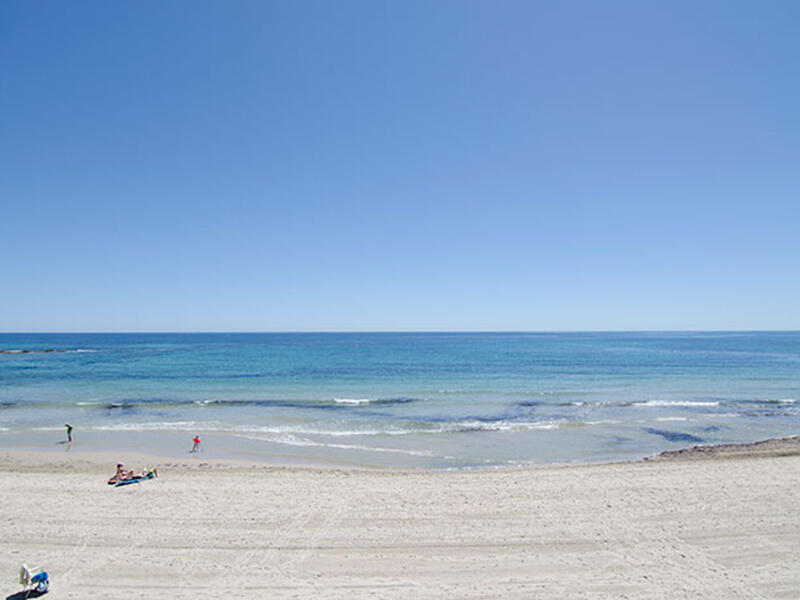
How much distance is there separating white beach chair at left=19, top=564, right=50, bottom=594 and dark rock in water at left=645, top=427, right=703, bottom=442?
22928 millimetres

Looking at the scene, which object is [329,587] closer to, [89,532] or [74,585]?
[74,585]

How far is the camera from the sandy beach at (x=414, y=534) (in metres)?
7.78

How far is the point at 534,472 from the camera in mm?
14562

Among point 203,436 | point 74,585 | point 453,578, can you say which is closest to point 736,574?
point 453,578

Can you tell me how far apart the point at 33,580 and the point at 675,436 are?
2403 cm

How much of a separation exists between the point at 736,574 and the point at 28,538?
1473 cm

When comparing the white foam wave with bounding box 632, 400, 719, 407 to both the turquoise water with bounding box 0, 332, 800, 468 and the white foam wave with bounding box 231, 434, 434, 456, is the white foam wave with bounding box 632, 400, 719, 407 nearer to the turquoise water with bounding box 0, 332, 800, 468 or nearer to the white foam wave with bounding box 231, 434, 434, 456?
the turquoise water with bounding box 0, 332, 800, 468

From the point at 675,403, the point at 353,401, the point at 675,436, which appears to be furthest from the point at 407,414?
the point at 675,403

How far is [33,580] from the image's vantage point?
23.8 feet

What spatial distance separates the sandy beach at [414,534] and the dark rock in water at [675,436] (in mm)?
5805

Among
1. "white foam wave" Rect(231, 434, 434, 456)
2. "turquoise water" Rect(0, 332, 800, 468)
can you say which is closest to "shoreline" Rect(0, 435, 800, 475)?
"turquoise water" Rect(0, 332, 800, 468)

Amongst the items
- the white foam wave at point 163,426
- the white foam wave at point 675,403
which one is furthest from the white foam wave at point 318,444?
the white foam wave at point 675,403

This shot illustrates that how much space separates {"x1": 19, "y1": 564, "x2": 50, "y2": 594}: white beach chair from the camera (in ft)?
23.3

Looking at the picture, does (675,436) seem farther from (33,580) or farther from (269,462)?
(33,580)
